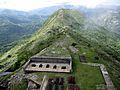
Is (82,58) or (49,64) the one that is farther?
(82,58)

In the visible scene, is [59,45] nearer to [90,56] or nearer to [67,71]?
[90,56]

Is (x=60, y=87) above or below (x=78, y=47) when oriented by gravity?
above

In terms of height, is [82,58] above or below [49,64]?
below

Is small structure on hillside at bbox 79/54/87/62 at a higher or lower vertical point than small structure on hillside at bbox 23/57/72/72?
lower

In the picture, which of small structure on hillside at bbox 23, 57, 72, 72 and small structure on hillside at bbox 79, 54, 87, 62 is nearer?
small structure on hillside at bbox 23, 57, 72, 72

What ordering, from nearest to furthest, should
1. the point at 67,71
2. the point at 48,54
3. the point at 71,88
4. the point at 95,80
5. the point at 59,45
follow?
the point at 71,88 < the point at 95,80 < the point at 67,71 < the point at 48,54 < the point at 59,45

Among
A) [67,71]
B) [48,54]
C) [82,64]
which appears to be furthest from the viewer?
[48,54]

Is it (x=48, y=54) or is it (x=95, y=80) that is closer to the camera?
(x=95, y=80)

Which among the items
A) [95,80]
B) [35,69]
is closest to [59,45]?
[35,69]
